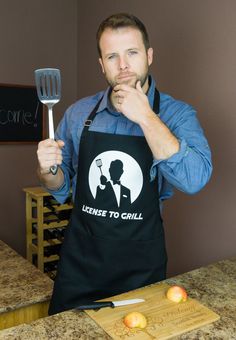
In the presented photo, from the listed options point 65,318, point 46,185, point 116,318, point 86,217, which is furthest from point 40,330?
point 46,185

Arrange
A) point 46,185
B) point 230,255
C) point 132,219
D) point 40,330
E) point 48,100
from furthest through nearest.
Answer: point 230,255 < point 46,185 < point 132,219 < point 48,100 < point 40,330

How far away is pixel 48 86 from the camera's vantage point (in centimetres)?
121

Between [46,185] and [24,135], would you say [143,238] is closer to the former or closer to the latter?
[46,185]

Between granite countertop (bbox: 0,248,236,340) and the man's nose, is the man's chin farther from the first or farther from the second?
granite countertop (bbox: 0,248,236,340)

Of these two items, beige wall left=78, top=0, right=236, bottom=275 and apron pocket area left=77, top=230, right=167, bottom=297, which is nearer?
apron pocket area left=77, top=230, right=167, bottom=297

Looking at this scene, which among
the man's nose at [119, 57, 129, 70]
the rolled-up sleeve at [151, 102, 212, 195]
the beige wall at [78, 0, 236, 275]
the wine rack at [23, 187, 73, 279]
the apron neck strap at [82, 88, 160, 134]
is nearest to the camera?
the rolled-up sleeve at [151, 102, 212, 195]

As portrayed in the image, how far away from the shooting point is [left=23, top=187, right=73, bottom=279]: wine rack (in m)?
2.86

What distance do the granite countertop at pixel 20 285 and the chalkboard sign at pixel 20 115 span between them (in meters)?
1.42

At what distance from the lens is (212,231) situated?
1.99 m

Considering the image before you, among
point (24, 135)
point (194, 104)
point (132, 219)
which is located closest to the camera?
point (132, 219)

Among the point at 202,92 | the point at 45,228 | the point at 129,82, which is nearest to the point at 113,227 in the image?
the point at 129,82

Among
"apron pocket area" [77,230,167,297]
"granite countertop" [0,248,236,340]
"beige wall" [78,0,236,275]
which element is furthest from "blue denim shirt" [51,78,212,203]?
"beige wall" [78,0,236,275]

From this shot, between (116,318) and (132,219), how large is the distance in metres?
0.41

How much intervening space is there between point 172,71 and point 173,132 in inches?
38.3
